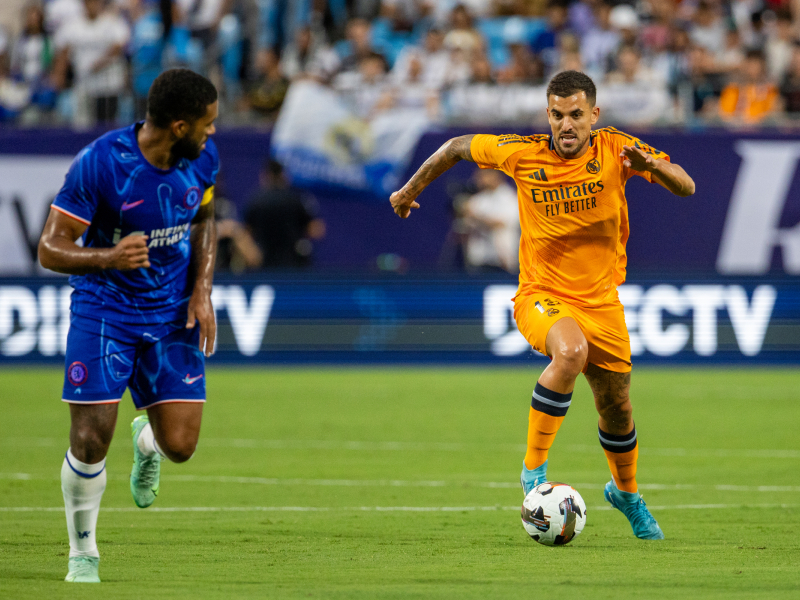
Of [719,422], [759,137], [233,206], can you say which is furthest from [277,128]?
[719,422]

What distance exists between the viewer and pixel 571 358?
6.60 metres

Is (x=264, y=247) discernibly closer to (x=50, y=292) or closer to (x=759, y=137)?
(x=50, y=292)

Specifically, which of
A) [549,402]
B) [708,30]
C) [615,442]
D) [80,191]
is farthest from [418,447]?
[708,30]

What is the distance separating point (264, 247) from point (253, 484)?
28.5 ft

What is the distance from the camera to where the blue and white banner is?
18.5 metres

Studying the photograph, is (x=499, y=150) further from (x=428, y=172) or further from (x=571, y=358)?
(x=571, y=358)

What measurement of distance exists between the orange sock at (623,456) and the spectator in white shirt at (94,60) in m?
13.6

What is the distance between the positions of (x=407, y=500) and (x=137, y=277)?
311cm

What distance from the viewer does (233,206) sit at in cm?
1920

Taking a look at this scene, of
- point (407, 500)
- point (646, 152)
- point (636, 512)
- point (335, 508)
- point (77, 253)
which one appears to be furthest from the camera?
point (407, 500)

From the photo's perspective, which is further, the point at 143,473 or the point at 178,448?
the point at 143,473

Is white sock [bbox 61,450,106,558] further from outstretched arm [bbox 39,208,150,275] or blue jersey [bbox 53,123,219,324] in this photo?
outstretched arm [bbox 39,208,150,275]

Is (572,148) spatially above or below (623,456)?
above

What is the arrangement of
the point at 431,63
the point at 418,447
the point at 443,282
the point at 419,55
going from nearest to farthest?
the point at 418,447, the point at 443,282, the point at 431,63, the point at 419,55
